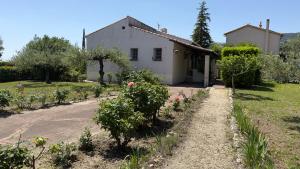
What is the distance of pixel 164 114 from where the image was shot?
11.0 m

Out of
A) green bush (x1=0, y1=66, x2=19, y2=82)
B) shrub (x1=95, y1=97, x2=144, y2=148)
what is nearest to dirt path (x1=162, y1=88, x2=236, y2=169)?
shrub (x1=95, y1=97, x2=144, y2=148)

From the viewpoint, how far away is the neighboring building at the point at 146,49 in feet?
84.2

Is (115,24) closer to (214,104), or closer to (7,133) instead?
(214,104)

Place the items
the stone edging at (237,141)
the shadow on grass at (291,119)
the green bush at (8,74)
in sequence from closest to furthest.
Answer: the stone edging at (237,141), the shadow on grass at (291,119), the green bush at (8,74)

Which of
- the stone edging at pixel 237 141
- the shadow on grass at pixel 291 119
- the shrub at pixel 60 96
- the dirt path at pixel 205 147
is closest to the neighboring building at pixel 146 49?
the shrub at pixel 60 96

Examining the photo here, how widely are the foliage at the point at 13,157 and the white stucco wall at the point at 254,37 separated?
131 feet

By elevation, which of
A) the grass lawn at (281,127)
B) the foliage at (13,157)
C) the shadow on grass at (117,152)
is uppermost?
the foliage at (13,157)

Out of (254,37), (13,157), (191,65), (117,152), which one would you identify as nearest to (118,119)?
(117,152)

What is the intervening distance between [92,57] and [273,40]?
2750 cm

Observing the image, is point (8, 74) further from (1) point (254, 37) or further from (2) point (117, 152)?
(1) point (254, 37)

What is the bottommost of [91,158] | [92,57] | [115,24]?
[91,158]

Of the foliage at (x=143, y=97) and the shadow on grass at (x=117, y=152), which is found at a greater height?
the foliage at (x=143, y=97)

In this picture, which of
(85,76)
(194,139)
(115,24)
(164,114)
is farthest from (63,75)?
(194,139)

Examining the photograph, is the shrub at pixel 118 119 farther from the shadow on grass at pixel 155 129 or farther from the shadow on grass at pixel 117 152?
the shadow on grass at pixel 155 129
